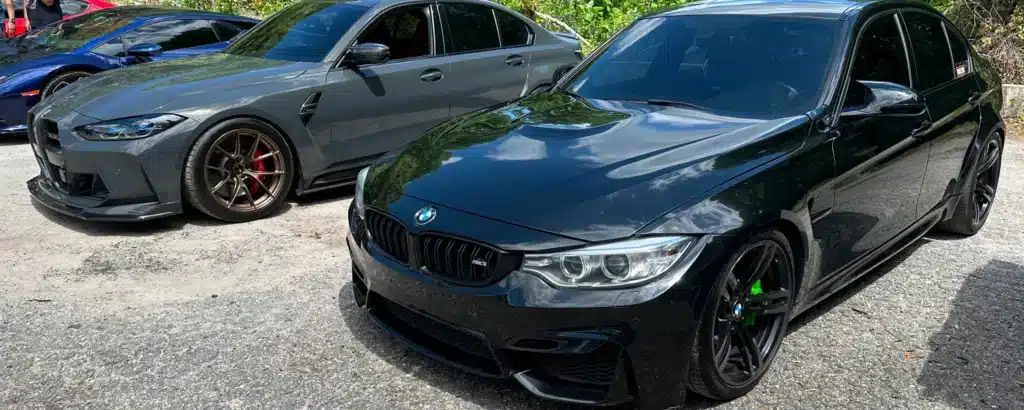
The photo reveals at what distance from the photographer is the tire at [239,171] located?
5.50 metres

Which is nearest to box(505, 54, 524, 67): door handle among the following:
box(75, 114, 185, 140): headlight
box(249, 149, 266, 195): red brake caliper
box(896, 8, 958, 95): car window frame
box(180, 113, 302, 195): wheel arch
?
box(180, 113, 302, 195): wheel arch

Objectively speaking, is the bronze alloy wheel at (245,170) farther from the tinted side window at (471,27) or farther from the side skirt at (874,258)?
the side skirt at (874,258)

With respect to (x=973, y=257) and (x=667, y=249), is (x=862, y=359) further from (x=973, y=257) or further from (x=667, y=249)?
(x=973, y=257)

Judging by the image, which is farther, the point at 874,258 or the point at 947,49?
the point at 947,49

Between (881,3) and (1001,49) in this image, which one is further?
(1001,49)

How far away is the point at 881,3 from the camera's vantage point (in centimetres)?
449

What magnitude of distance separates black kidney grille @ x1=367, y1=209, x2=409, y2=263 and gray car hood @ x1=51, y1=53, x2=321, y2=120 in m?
2.50

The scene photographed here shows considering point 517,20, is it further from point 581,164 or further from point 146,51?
point 581,164

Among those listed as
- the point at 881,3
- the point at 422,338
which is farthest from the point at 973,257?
the point at 422,338

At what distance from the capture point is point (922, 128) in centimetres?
436

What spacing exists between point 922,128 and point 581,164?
2.02m

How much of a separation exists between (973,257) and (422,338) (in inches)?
138

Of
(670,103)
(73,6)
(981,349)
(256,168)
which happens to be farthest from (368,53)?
(73,6)

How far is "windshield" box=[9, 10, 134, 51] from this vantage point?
8969 mm
